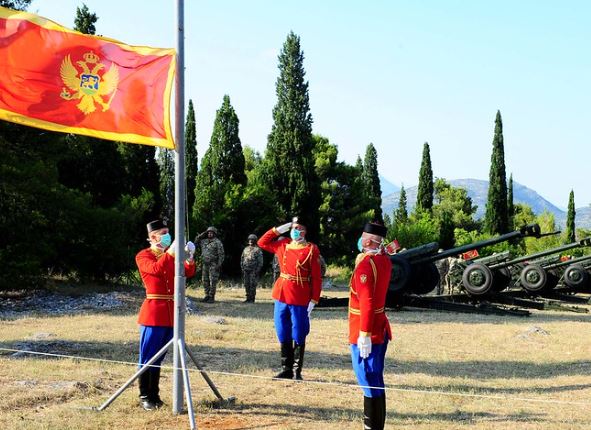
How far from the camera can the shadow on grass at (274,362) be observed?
930 cm

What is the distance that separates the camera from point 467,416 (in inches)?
273

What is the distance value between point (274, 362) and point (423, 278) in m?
7.59

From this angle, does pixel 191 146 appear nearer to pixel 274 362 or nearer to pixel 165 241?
pixel 274 362

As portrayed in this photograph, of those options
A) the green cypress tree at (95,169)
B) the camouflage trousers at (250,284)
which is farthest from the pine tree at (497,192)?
the camouflage trousers at (250,284)

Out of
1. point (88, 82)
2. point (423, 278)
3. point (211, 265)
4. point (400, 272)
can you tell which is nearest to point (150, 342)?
point (88, 82)

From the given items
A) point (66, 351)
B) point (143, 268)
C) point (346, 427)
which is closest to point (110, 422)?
point (143, 268)

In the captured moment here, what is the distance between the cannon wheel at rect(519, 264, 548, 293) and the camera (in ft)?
69.2

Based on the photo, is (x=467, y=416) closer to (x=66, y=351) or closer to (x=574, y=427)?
(x=574, y=427)

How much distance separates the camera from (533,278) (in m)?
21.3

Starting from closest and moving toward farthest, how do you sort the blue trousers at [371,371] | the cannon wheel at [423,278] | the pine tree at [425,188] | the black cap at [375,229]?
the blue trousers at [371,371] → the black cap at [375,229] → the cannon wheel at [423,278] → the pine tree at [425,188]

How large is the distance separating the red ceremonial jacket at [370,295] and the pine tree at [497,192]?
40.2 m

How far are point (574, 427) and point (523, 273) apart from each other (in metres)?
15.4

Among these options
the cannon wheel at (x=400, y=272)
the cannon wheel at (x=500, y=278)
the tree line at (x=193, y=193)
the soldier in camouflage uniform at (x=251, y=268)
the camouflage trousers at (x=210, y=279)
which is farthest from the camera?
the soldier in camouflage uniform at (x=251, y=268)

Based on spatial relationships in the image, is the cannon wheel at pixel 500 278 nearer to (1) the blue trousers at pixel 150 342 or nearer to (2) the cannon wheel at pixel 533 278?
(2) the cannon wheel at pixel 533 278
